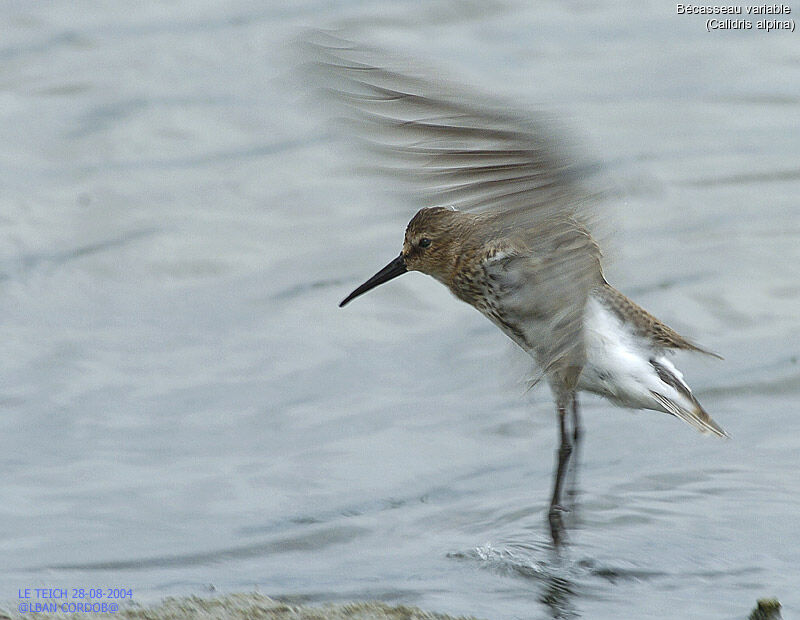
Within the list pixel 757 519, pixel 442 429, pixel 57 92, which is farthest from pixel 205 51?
pixel 757 519

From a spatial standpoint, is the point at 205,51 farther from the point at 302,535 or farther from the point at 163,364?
the point at 302,535

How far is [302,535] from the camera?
499 cm

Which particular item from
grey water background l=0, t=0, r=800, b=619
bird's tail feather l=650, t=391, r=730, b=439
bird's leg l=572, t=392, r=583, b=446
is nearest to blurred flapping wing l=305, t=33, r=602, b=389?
grey water background l=0, t=0, r=800, b=619

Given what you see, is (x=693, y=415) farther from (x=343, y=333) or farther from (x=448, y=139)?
(x=343, y=333)

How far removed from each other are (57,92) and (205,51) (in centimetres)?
111

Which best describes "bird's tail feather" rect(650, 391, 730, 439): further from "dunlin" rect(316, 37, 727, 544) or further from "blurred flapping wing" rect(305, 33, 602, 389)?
"blurred flapping wing" rect(305, 33, 602, 389)

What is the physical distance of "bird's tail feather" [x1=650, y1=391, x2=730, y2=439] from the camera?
4.94 meters

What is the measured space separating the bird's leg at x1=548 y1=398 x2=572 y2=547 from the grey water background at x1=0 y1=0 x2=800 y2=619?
0.19ft

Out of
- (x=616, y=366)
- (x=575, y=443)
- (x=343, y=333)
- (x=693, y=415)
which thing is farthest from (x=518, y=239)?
(x=343, y=333)

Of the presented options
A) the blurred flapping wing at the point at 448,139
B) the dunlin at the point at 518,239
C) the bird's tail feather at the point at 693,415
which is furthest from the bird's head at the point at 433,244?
the blurred flapping wing at the point at 448,139

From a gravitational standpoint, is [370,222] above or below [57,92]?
below

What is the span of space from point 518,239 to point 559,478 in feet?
3.37

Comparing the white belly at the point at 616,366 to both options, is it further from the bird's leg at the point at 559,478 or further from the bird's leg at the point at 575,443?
the bird's leg at the point at 575,443

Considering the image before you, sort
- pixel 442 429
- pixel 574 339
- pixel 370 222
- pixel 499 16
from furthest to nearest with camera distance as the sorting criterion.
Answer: pixel 499 16, pixel 370 222, pixel 442 429, pixel 574 339
